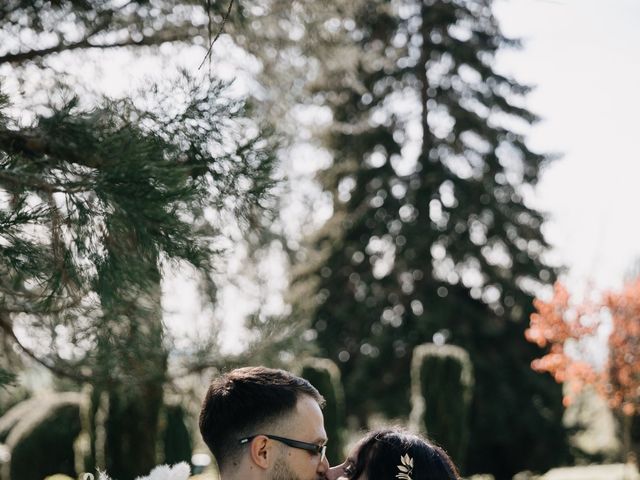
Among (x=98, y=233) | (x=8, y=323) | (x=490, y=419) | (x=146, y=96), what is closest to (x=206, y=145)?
(x=146, y=96)

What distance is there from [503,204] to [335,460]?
25.4 ft

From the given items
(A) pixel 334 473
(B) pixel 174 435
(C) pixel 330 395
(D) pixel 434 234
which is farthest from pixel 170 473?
(D) pixel 434 234

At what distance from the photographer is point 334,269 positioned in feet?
55.3

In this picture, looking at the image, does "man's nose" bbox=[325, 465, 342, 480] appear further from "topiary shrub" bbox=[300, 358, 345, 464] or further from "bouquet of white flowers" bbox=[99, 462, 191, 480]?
"topiary shrub" bbox=[300, 358, 345, 464]

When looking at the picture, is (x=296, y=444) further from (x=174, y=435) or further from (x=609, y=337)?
(x=609, y=337)

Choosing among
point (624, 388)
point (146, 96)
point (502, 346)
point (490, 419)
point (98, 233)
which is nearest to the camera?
point (98, 233)

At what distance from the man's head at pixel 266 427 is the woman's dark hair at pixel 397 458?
160 mm

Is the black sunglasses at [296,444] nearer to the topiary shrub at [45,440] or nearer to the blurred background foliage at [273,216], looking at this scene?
the blurred background foliage at [273,216]

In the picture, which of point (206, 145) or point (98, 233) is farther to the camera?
point (206, 145)

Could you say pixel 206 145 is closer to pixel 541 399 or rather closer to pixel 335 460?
pixel 335 460

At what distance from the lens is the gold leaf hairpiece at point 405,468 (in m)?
2.34

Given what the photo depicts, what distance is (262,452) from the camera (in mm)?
2496

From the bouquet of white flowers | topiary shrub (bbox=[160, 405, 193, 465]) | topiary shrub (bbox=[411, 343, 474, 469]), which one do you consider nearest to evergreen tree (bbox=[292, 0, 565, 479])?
topiary shrub (bbox=[411, 343, 474, 469])

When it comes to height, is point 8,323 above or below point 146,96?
below
